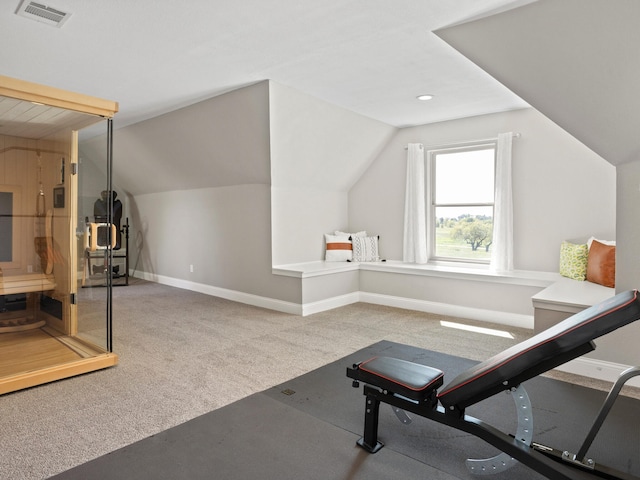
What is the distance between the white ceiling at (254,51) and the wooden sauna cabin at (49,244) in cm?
60

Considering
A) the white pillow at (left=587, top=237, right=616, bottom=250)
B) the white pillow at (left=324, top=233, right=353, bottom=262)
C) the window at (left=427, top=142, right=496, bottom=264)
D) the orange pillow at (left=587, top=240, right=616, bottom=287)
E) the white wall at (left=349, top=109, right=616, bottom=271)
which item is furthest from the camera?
the white pillow at (left=324, top=233, right=353, bottom=262)

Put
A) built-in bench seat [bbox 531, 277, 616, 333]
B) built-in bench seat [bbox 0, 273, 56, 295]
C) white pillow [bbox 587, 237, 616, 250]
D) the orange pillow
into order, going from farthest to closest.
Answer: white pillow [bbox 587, 237, 616, 250], the orange pillow, built-in bench seat [bbox 0, 273, 56, 295], built-in bench seat [bbox 531, 277, 616, 333]

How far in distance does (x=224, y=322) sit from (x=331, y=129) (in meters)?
2.68

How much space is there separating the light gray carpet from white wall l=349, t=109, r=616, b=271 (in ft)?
3.88

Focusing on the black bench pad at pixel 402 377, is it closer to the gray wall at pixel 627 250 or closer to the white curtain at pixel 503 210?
the gray wall at pixel 627 250

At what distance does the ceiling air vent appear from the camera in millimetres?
2549

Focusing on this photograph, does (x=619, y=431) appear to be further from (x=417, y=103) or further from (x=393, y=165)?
(x=393, y=165)

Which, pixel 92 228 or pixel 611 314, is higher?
pixel 92 228

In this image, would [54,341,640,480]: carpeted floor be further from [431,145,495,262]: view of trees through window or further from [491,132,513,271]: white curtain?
[431,145,495,262]: view of trees through window

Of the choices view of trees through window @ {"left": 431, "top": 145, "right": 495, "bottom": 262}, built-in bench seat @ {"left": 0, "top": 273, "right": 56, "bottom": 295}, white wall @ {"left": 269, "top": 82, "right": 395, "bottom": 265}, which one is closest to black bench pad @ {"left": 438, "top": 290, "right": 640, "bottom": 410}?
white wall @ {"left": 269, "top": 82, "right": 395, "bottom": 265}

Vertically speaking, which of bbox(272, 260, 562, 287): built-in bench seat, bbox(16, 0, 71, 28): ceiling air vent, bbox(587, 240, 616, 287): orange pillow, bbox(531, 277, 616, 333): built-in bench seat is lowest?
bbox(531, 277, 616, 333): built-in bench seat

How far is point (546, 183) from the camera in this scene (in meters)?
4.68

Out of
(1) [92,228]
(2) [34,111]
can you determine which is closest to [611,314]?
(1) [92,228]

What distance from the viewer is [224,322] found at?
4.58m
